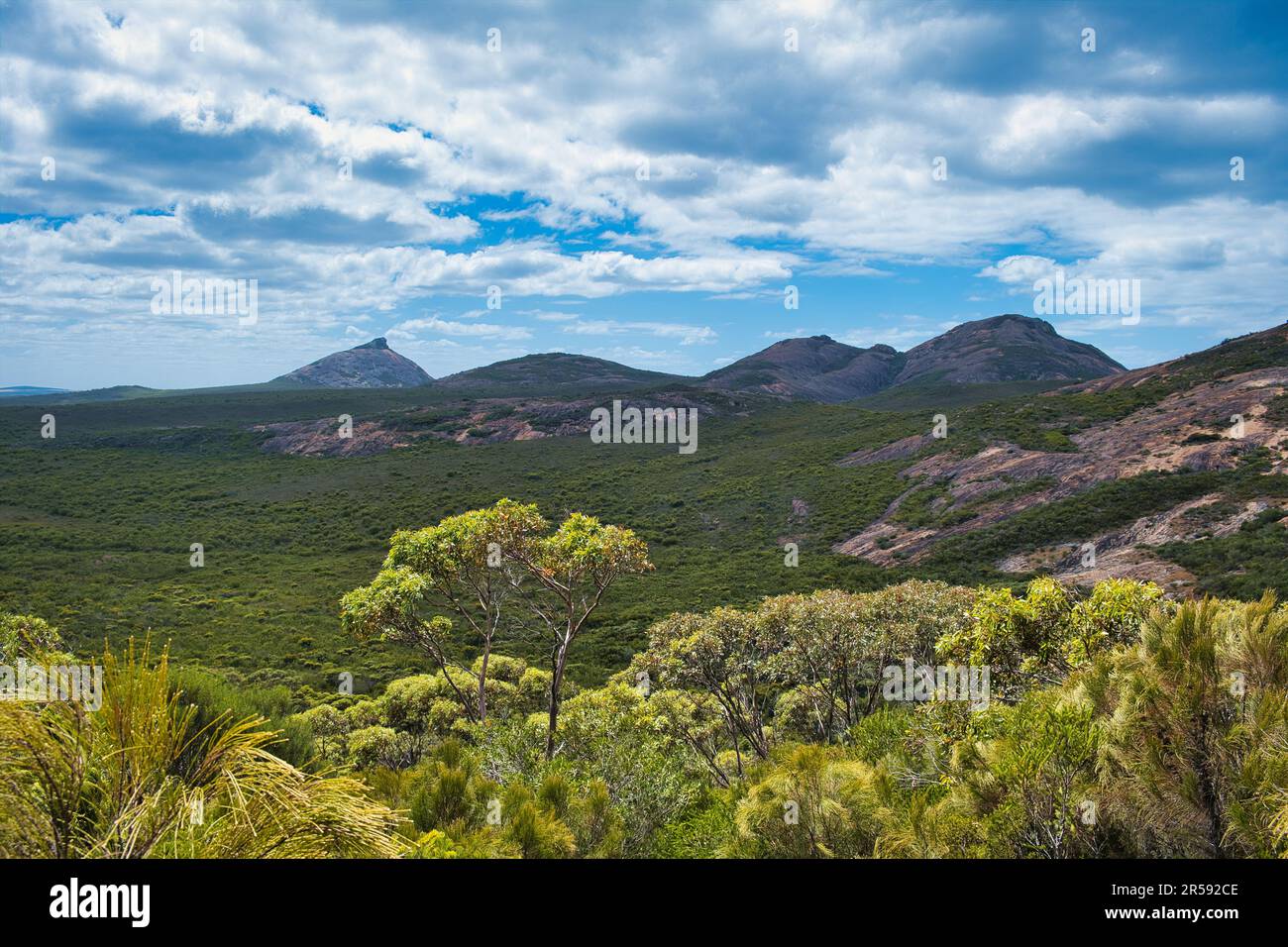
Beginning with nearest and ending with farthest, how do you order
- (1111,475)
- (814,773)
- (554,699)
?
(814,773) → (554,699) → (1111,475)

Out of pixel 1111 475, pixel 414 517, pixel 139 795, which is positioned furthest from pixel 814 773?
pixel 414 517

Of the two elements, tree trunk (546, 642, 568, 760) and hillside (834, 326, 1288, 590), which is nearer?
tree trunk (546, 642, 568, 760)

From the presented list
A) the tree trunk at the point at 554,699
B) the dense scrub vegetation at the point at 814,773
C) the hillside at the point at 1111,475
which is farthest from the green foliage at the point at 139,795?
the hillside at the point at 1111,475

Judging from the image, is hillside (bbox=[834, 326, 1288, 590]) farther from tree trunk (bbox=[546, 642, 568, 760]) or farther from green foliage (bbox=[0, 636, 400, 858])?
green foliage (bbox=[0, 636, 400, 858])

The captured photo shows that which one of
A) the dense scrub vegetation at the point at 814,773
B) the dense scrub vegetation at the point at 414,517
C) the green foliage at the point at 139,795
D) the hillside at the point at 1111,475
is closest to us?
the green foliage at the point at 139,795

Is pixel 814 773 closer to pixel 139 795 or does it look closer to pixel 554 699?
pixel 139 795

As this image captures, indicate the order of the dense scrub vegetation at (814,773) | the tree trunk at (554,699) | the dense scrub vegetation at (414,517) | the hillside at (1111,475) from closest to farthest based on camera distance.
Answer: the dense scrub vegetation at (814,773) < the tree trunk at (554,699) < the dense scrub vegetation at (414,517) < the hillside at (1111,475)

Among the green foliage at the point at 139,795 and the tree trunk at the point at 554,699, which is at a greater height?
the green foliage at the point at 139,795

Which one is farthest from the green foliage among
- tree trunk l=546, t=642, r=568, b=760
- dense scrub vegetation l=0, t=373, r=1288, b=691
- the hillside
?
the hillside

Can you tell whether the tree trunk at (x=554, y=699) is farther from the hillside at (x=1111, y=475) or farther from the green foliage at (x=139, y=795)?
the hillside at (x=1111, y=475)

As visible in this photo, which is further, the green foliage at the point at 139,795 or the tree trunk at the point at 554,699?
the tree trunk at the point at 554,699
